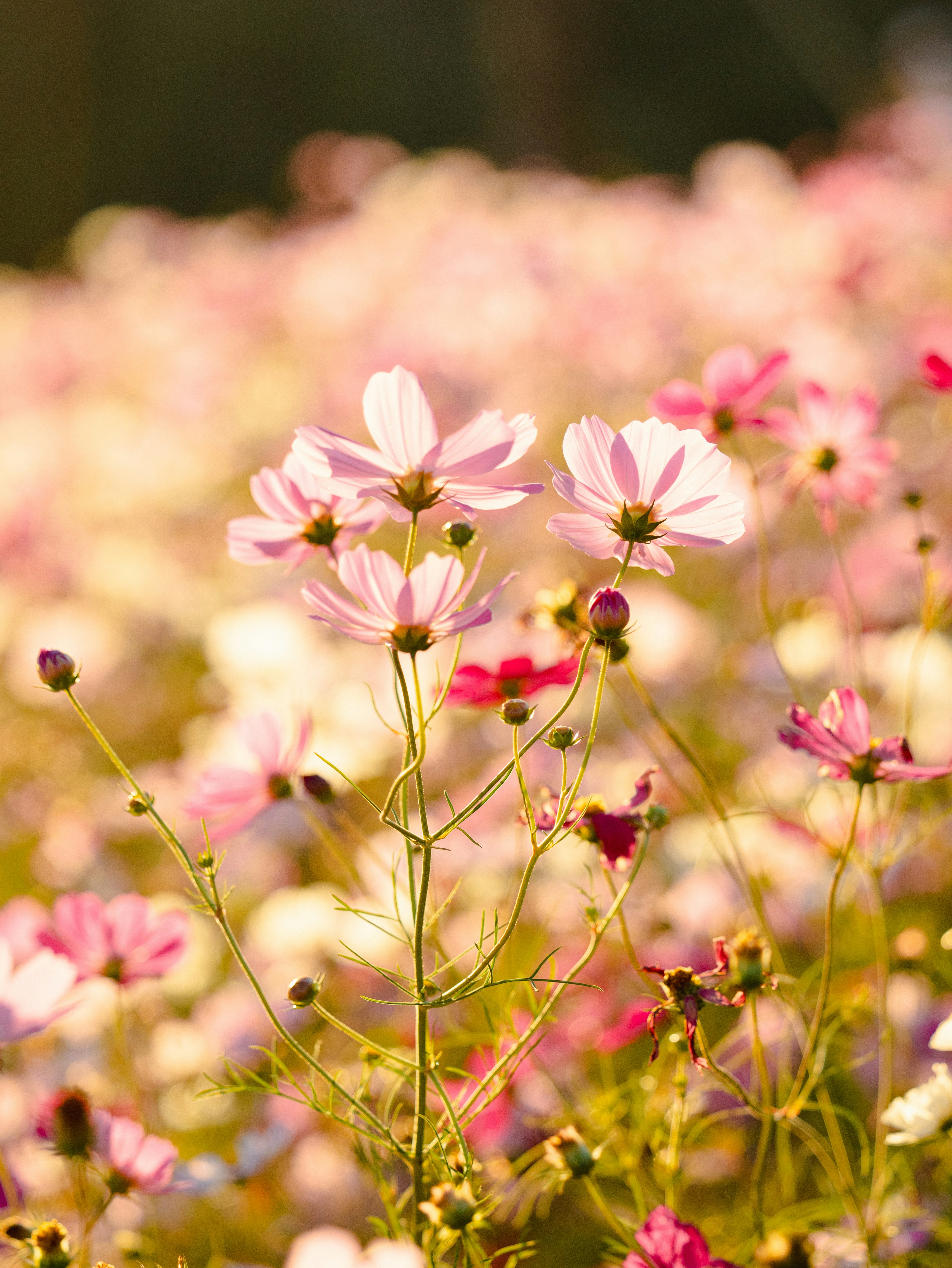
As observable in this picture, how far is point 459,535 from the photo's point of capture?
1.56 feet

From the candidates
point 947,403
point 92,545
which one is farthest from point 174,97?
point 947,403

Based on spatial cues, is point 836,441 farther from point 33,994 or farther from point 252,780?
point 33,994

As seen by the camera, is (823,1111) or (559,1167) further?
(823,1111)

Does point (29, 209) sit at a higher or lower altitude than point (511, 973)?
higher

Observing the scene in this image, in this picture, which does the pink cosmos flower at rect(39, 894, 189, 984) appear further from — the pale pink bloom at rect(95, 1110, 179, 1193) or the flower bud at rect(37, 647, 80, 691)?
the flower bud at rect(37, 647, 80, 691)

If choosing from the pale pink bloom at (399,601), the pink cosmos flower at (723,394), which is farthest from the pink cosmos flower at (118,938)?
the pink cosmos flower at (723,394)

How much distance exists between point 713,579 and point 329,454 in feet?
5.16

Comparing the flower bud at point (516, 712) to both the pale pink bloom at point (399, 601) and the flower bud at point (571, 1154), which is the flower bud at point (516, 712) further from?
the flower bud at point (571, 1154)

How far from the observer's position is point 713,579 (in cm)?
193

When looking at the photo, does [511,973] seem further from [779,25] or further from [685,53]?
[685,53]

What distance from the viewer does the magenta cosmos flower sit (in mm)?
496

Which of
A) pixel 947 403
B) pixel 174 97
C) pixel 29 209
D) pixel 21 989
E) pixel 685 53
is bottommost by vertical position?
pixel 21 989

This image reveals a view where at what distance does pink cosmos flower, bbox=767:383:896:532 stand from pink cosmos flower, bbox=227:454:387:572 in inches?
11.8

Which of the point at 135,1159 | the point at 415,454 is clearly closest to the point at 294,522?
the point at 415,454
